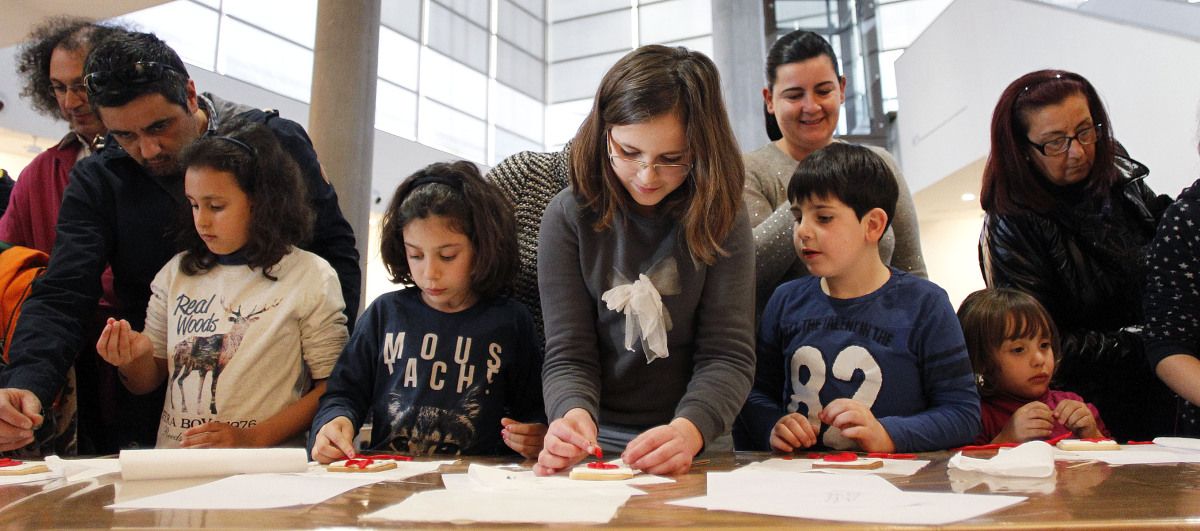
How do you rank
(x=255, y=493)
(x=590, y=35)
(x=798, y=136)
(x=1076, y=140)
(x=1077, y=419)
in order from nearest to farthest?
1. (x=255, y=493)
2. (x=1077, y=419)
3. (x=1076, y=140)
4. (x=798, y=136)
5. (x=590, y=35)

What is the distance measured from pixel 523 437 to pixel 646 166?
1.62 feet

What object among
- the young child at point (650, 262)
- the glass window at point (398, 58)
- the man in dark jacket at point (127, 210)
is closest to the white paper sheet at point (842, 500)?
the young child at point (650, 262)

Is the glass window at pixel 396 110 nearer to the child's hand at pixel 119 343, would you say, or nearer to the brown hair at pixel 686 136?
the child's hand at pixel 119 343

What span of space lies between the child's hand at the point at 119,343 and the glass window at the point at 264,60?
25.7 feet

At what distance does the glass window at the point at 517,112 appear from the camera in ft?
43.5

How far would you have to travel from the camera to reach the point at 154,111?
175cm

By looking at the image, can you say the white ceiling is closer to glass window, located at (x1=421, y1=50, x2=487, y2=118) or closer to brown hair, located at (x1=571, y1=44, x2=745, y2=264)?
brown hair, located at (x1=571, y1=44, x2=745, y2=264)

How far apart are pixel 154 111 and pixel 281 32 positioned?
8.77 metres

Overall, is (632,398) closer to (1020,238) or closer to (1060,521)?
(1060,521)

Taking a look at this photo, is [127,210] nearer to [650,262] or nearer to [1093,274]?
[650,262]

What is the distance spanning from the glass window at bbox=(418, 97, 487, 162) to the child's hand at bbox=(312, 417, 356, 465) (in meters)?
10.6

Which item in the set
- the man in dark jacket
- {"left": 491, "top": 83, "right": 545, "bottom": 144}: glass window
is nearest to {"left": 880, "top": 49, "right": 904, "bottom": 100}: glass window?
{"left": 491, "top": 83, "right": 545, "bottom": 144}: glass window

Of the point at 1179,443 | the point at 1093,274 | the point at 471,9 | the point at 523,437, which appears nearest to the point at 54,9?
the point at 523,437

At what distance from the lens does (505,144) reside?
43.1 feet
